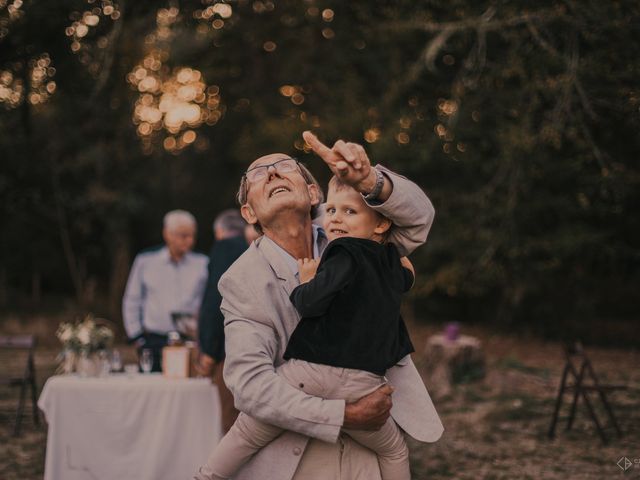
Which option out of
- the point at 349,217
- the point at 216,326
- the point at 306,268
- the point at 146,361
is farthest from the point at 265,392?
the point at 146,361

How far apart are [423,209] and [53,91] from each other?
41.7ft

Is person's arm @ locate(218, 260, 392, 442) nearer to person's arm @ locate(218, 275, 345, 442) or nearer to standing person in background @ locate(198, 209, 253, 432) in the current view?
person's arm @ locate(218, 275, 345, 442)

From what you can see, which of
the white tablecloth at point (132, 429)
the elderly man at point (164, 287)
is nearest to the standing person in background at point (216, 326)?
the white tablecloth at point (132, 429)

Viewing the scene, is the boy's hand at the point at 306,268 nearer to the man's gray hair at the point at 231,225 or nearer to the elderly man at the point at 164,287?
the man's gray hair at the point at 231,225

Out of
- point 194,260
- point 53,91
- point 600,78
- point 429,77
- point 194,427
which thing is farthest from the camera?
point 429,77

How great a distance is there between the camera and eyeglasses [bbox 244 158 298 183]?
2.77 m

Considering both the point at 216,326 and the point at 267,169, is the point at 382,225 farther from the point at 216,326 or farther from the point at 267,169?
the point at 216,326

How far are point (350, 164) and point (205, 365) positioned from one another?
148 inches

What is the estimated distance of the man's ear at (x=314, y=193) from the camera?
114 inches

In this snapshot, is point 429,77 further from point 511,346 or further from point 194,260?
point 194,260

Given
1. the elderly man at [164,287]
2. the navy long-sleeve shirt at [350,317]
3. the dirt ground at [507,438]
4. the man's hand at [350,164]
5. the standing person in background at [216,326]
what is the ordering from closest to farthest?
the man's hand at [350,164] → the navy long-sleeve shirt at [350,317] → the standing person in background at [216,326] → the elderly man at [164,287] → the dirt ground at [507,438]

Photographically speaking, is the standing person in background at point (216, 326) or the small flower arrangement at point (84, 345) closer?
the standing person in background at point (216, 326)

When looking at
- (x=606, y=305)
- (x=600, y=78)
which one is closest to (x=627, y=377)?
(x=600, y=78)

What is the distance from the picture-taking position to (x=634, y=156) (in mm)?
14742
